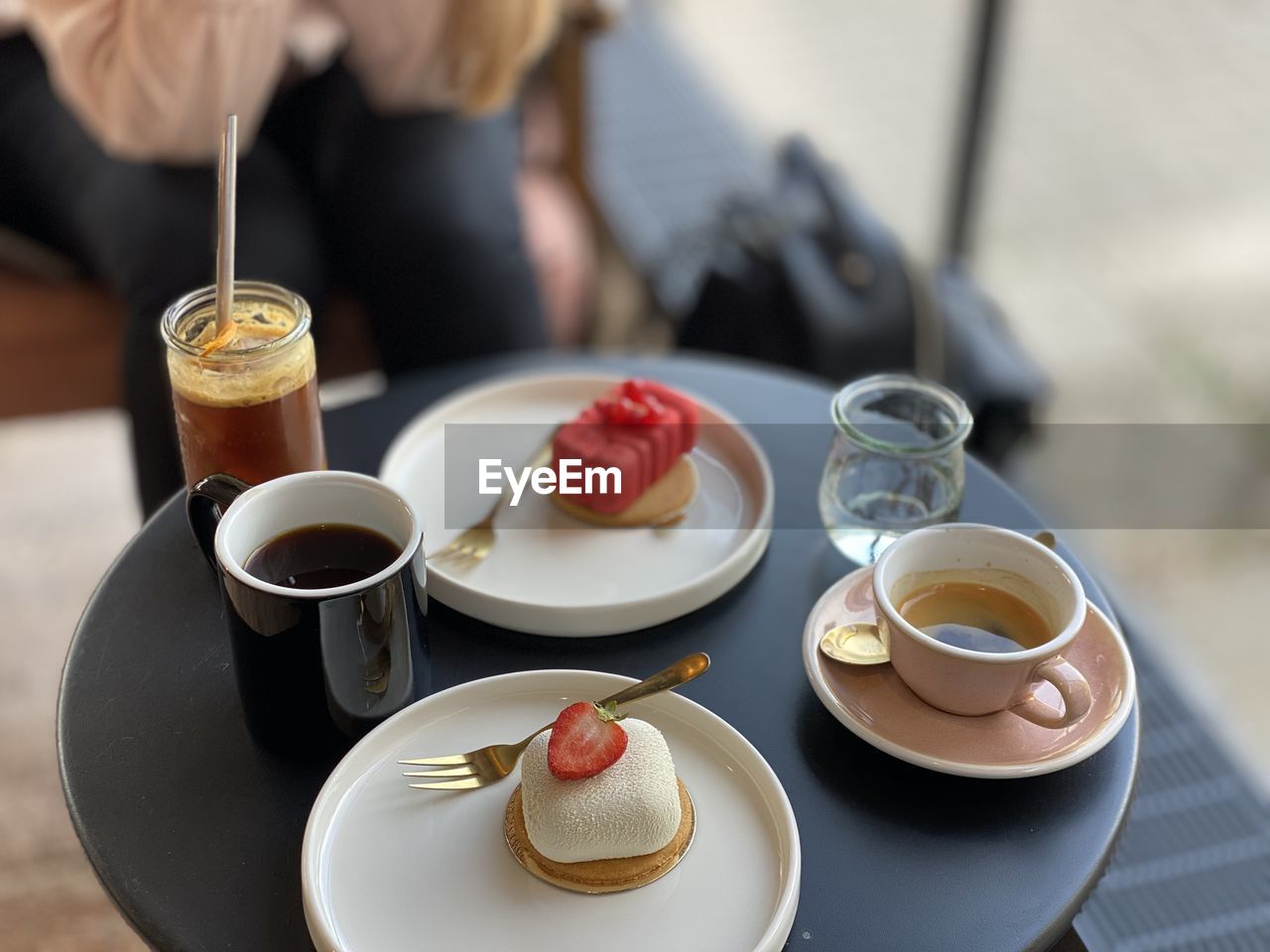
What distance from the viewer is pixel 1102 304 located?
205 centimetres

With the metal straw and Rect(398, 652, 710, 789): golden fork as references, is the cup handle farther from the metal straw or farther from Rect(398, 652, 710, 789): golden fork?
the metal straw

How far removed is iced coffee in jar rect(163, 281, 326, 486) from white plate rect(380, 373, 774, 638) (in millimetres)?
88

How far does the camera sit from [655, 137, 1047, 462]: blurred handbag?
68.1 inches

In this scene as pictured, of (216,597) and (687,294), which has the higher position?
(216,597)

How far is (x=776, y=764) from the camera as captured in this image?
0.79 metres

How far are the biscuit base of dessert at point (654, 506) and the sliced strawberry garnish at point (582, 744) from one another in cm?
27

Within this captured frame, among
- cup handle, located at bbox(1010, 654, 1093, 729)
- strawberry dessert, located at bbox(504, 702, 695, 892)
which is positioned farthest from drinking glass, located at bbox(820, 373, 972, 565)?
strawberry dessert, located at bbox(504, 702, 695, 892)

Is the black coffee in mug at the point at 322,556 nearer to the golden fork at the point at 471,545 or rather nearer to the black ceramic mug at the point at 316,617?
the black ceramic mug at the point at 316,617

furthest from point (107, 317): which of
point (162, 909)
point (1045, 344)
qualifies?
point (1045, 344)

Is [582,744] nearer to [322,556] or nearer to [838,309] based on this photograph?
[322,556]

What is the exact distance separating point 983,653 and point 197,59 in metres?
1.00

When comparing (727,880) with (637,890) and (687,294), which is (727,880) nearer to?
(637,890)

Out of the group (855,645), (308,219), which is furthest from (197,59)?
(855,645)

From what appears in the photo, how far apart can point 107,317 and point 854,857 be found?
1168mm
